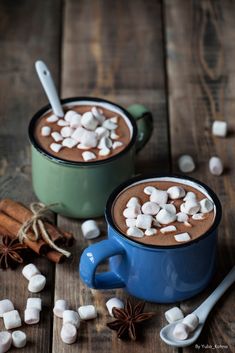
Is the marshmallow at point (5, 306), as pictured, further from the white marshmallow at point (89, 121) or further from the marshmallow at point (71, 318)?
the white marshmallow at point (89, 121)

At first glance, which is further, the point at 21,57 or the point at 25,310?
the point at 21,57

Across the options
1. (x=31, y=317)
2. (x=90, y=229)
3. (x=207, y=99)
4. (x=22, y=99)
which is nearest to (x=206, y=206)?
(x=90, y=229)

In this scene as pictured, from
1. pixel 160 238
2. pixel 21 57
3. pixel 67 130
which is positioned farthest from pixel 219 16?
pixel 160 238

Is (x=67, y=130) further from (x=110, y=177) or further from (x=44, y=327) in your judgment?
(x=44, y=327)

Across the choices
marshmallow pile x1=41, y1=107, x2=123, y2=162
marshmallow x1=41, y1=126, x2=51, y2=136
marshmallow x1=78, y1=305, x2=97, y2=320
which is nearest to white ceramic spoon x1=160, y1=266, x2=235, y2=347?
marshmallow x1=78, y1=305, x2=97, y2=320

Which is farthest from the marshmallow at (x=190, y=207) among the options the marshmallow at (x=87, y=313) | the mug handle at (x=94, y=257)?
the marshmallow at (x=87, y=313)

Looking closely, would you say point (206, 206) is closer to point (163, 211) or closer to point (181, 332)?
point (163, 211)

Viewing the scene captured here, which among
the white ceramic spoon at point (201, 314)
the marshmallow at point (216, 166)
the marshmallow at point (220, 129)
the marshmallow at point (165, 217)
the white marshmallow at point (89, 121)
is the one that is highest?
the white marshmallow at point (89, 121)
